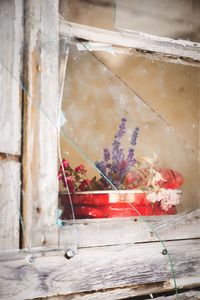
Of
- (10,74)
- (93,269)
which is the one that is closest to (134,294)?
(93,269)

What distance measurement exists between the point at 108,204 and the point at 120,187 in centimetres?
10

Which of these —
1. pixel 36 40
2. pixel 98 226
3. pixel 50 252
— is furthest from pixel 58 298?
pixel 36 40

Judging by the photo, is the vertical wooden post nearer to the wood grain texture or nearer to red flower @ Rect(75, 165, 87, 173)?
the wood grain texture

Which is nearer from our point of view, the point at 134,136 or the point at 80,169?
the point at 80,169

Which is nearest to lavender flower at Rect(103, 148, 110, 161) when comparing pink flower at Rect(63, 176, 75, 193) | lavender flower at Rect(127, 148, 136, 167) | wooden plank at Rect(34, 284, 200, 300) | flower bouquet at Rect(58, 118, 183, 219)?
flower bouquet at Rect(58, 118, 183, 219)

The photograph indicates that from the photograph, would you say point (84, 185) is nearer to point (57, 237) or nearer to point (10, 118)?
point (57, 237)

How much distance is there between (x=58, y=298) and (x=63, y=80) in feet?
2.80

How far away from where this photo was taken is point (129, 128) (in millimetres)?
1594

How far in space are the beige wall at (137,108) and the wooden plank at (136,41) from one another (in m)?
0.07

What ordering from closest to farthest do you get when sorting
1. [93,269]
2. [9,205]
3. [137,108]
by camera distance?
1. [9,205]
2. [93,269]
3. [137,108]

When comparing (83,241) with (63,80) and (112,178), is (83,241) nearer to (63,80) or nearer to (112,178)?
(112,178)

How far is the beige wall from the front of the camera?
1429 millimetres

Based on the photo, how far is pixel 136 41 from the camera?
150 cm

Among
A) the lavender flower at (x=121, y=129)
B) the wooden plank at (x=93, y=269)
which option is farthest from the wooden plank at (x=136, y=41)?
the wooden plank at (x=93, y=269)
